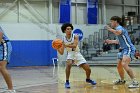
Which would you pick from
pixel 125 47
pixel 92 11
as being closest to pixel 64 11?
pixel 92 11

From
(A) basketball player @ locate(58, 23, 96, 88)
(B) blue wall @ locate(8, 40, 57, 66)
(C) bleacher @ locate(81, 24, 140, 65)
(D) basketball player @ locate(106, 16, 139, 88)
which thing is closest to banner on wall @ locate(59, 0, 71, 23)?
(B) blue wall @ locate(8, 40, 57, 66)

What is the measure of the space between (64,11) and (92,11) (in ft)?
7.97

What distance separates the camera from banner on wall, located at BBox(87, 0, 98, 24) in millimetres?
27312

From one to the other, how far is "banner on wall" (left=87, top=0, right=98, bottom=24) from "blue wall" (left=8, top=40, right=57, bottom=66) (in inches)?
156

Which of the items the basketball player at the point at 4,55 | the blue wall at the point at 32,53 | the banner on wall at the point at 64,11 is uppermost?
the banner on wall at the point at 64,11

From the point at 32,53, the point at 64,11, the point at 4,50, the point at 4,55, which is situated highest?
the point at 64,11

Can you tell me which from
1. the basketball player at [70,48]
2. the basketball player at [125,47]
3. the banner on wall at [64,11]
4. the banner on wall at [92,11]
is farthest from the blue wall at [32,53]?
the basketball player at [125,47]

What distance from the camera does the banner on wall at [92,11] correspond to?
→ 1075 inches

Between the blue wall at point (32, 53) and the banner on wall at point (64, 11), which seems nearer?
Result: the blue wall at point (32, 53)

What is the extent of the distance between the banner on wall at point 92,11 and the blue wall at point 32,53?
3.97 meters

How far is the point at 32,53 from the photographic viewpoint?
24.7 metres

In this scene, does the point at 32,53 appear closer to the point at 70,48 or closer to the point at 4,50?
the point at 70,48

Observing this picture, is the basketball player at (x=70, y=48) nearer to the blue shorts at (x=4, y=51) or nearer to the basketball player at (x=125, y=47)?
the basketball player at (x=125, y=47)

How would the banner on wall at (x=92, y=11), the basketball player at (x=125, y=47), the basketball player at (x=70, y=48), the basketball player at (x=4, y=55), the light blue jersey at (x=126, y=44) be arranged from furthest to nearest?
the banner on wall at (x=92, y=11), the basketball player at (x=70, y=48), the light blue jersey at (x=126, y=44), the basketball player at (x=125, y=47), the basketball player at (x=4, y=55)
